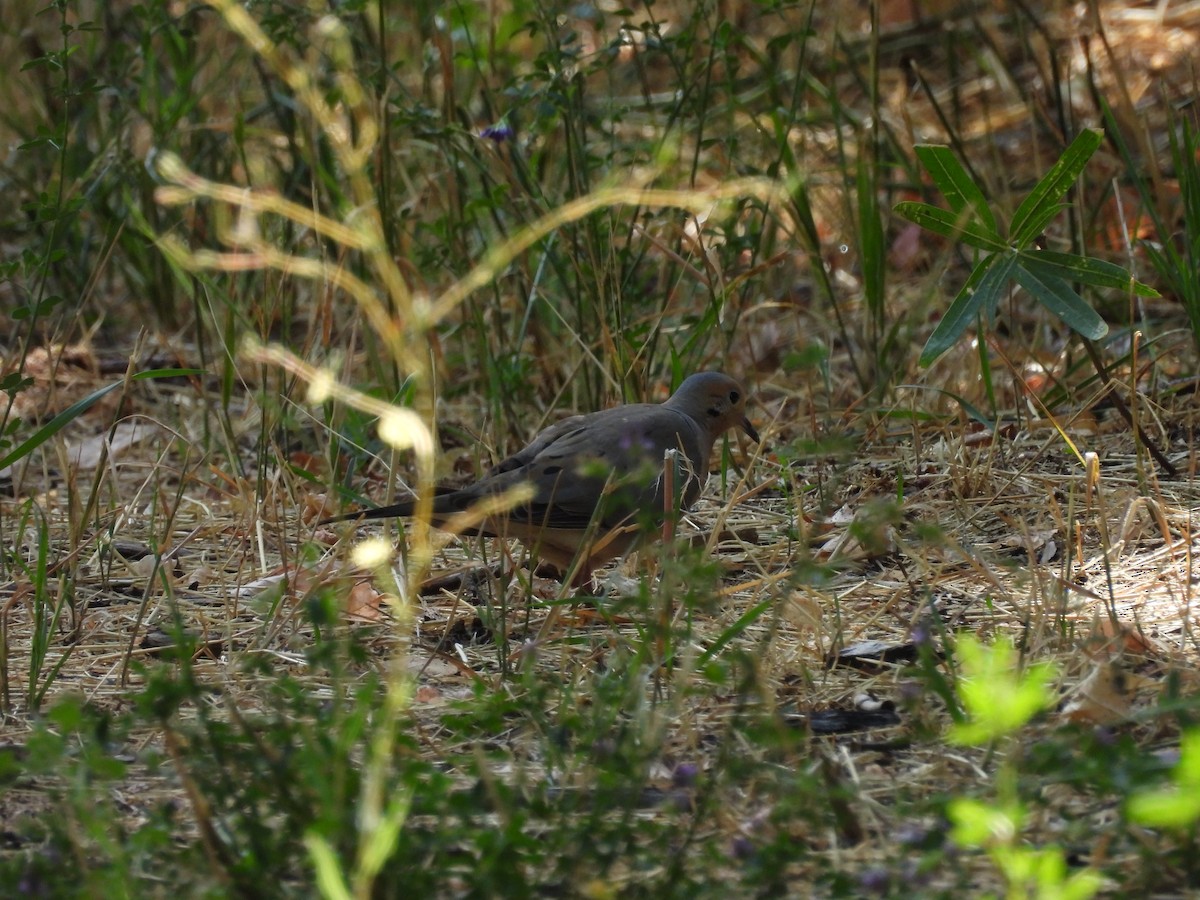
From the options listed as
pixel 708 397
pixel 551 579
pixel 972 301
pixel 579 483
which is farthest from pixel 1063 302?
pixel 551 579

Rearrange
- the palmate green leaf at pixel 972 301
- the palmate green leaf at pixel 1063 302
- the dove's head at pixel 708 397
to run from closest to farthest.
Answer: the palmate green leaf at pixel 1063 302 < the palmate green leaf at pixel 972 301 < the dove's head at pixel 708 397

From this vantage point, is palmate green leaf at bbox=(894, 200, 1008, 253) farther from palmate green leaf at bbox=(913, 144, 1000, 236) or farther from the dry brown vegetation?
the dry brown vegetation

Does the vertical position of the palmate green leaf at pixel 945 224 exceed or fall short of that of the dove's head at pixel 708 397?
it exceeds it

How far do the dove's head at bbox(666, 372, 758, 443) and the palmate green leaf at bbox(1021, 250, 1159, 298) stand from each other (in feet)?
2.95

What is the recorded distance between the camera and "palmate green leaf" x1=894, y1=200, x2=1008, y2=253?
3.99m

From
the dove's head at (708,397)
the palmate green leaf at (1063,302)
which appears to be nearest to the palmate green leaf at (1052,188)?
the palmate green leaf at (1063,302)

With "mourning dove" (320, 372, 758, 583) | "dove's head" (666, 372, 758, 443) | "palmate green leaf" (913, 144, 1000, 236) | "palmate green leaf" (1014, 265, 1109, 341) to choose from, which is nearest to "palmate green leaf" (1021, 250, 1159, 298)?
"palmate green leaf" (1014, 265, 1109, 341)

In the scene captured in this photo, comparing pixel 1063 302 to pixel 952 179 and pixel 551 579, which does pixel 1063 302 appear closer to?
pixel 952 179

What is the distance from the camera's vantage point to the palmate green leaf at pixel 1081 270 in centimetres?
392

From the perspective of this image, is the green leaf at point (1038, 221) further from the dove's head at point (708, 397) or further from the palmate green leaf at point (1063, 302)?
the dove's head at point (708, 397)

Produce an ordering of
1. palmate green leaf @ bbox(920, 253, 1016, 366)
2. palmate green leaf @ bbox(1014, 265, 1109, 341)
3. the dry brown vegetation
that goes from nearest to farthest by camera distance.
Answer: the dry brown vegetation < palmate green leaf @ bbox(1014, 265, 1109, 341) < palmate green leaf @ bbox(920, 253, 1016, 366)

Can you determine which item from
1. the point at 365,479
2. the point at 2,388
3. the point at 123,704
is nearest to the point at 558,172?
the point at 365,479

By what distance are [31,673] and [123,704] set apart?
197mm

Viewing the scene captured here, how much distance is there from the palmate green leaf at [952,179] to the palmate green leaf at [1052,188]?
0.08 meters
